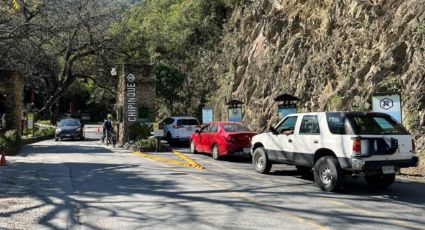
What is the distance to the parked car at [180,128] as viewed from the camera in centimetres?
2419

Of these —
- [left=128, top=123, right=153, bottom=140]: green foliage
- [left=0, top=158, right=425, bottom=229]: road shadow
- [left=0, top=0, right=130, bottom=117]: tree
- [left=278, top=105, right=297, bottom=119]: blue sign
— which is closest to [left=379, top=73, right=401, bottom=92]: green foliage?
[left=278, top=105, right=297, bottom=119]: blue sign

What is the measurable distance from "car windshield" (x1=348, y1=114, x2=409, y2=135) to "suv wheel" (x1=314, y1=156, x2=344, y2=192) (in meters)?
0.92

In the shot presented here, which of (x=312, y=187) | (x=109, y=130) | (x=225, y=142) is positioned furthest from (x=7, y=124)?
(x=312, y=187)

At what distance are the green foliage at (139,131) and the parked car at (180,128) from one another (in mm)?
1231

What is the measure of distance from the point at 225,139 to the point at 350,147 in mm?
7517

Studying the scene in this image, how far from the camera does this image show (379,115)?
418 inches

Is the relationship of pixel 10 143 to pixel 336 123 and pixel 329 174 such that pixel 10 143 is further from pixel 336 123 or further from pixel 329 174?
pixel 336 123

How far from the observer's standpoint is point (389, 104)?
13914mm

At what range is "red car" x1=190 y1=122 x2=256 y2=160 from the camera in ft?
55.0

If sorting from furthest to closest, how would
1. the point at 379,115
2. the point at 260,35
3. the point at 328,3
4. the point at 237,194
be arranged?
the point at 260,35, the point at 328,3, the point at 379,115, the point at 237,194

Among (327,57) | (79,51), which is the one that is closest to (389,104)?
(327,57)

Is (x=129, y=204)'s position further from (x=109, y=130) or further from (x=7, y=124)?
(x=7, y=124)

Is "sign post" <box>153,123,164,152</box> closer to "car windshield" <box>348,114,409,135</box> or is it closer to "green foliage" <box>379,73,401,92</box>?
"green foliage" <box>379,73,401,92</box>

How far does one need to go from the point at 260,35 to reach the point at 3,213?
81.0 ft
